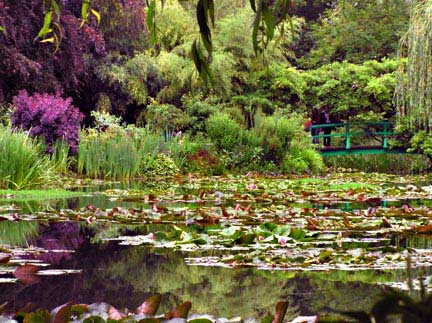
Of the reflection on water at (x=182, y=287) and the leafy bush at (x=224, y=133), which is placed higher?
the leafy bush at (x=224, y=133)

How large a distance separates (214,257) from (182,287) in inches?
36.4

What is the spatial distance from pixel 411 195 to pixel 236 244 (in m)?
5.95

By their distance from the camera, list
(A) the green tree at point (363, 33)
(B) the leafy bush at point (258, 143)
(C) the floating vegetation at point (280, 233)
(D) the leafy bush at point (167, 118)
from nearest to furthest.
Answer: (C) the floating vegetation at point (280, 233)
(B) the leafy bush at point (258, 143)
(D) the leafy bush at point (167, 118)
(A) the green tree at point (363, 33)

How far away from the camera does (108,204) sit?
8820mm

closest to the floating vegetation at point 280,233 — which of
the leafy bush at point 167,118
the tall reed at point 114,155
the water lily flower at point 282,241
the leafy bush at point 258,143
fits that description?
the water lily flower at point 282,241

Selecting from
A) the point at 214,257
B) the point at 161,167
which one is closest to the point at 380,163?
the point at 161,167

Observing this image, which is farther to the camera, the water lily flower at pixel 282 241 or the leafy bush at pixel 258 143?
the leafy bush at pixel 258 143

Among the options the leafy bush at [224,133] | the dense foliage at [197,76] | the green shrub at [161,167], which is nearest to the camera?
the green shrub at [161,167]

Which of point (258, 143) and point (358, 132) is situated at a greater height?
point (358, 132)

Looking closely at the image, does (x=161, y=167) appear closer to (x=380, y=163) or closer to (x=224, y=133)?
(x=224, y=133)

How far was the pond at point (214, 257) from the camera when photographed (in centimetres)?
340

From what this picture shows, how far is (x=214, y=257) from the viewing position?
4.59 meters

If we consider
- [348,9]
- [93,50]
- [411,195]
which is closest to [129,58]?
[93,50]

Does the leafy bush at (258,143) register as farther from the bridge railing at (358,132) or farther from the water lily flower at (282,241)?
the water lily flower at (282,241)
